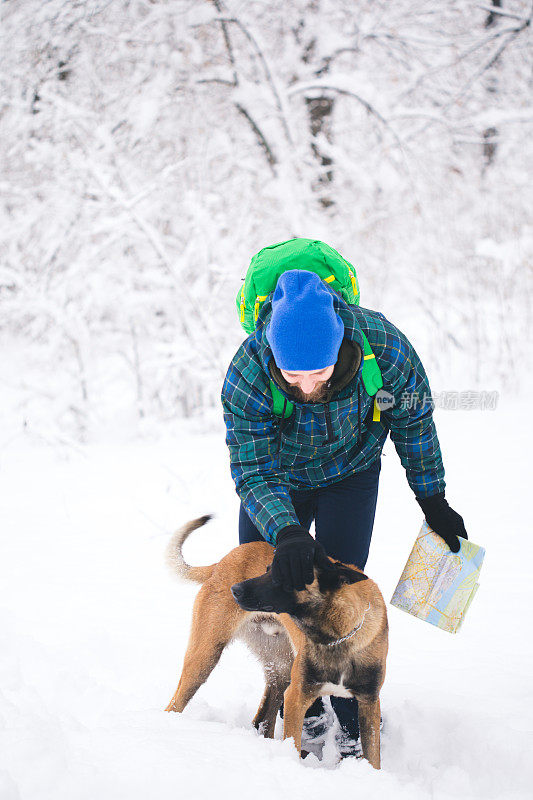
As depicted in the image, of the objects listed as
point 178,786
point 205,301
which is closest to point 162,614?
point 178,786

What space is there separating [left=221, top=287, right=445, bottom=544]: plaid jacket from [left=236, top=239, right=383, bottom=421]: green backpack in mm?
37

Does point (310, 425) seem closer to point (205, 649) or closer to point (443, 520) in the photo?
point (443, 520)

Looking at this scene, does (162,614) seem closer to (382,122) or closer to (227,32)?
(382,122)

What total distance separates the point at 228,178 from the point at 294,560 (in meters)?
7.29

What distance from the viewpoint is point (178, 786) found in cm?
109

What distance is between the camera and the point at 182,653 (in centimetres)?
243

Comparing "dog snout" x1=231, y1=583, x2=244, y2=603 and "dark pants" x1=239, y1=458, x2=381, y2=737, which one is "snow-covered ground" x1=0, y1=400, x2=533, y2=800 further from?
"dog snout" x1=231, y1=583, x2=244, y2=603

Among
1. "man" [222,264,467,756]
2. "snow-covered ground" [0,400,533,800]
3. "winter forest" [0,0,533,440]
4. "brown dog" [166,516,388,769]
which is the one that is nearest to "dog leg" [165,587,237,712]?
"brown dog" [166,516,388,769]

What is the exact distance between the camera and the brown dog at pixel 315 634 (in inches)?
63.5

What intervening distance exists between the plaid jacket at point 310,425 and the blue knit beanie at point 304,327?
0.12m

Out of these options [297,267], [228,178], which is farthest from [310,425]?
[228,178]

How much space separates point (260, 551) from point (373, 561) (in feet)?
5.00

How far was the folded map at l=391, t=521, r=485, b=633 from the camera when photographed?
72.2 inches

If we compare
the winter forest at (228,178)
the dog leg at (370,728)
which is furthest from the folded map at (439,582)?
the winter forest at (228,178)
